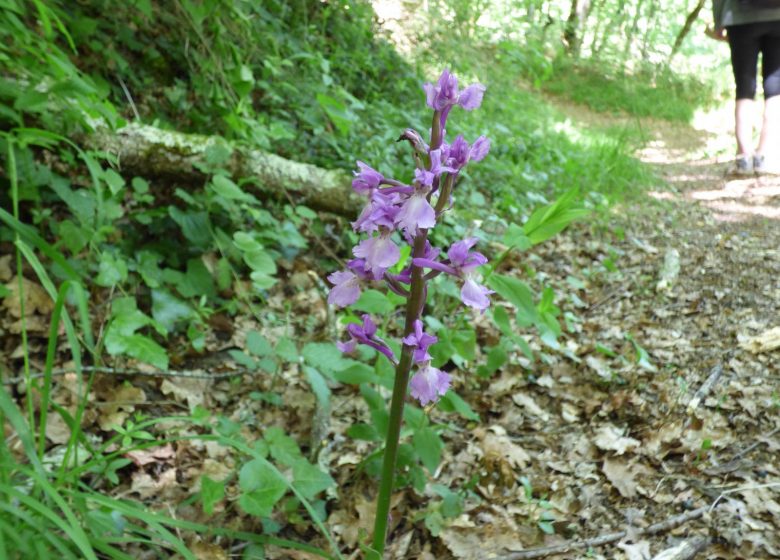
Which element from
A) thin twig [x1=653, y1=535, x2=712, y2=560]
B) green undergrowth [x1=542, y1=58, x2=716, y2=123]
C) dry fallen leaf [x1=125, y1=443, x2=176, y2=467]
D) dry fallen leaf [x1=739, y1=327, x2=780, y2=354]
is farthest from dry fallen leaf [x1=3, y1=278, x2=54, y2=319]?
green undergrowth [x1=542, y1=58, x2=716, y2=123]

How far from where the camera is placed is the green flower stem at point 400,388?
118cm

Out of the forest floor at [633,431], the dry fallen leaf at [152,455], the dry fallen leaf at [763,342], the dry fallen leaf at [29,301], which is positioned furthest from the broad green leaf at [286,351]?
the dry fallen leaf at [763,342]

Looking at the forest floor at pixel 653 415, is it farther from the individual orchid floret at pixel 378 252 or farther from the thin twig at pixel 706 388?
the individual orchid floret at pixel 378 252

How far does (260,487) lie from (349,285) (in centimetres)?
67

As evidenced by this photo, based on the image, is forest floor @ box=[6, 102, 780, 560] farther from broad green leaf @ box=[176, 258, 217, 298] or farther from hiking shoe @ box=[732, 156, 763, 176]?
hiking shoe @ box=[732, 156, 763, 176]

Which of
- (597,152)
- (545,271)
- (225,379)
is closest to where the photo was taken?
(225,379)

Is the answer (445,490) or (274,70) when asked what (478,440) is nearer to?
(445,490)

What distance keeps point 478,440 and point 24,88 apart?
7.52 ft

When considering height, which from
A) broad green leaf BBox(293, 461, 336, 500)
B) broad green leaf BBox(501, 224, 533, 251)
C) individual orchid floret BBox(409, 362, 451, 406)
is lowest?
broad green leaf BBox(293, 461, 336, 500)

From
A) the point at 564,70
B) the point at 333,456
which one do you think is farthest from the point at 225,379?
the point at 564,70

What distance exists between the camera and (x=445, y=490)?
181 cm

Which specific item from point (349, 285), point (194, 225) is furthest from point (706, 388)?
point (194, 225)

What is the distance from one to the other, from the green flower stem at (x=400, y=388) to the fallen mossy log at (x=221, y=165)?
193 cm

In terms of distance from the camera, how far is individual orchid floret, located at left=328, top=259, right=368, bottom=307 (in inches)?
47.5
